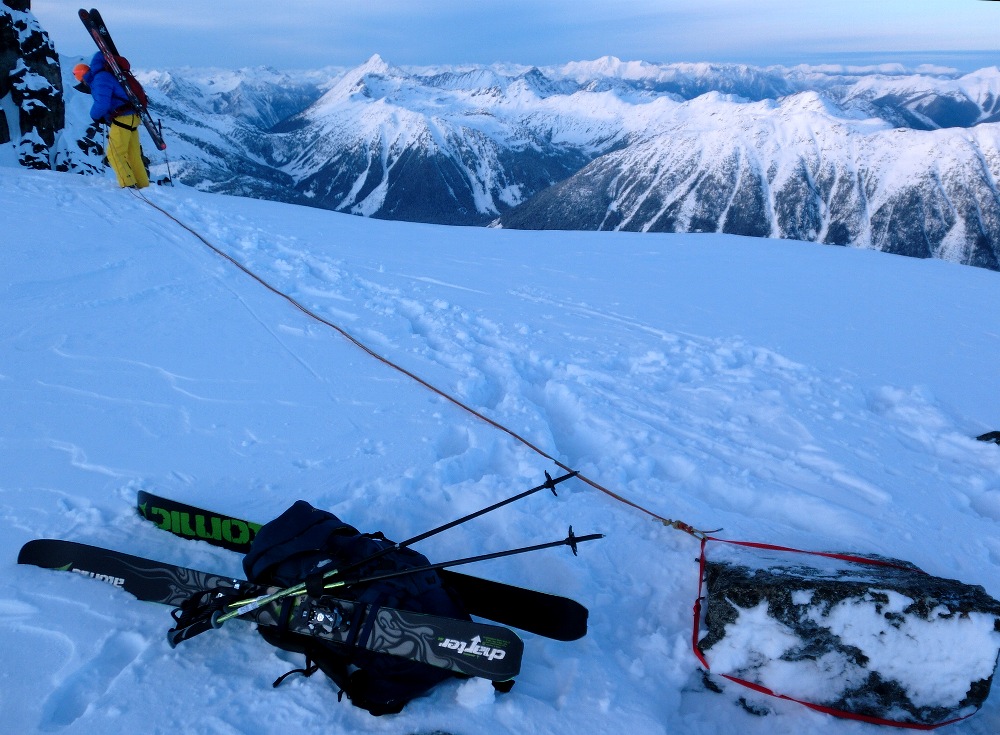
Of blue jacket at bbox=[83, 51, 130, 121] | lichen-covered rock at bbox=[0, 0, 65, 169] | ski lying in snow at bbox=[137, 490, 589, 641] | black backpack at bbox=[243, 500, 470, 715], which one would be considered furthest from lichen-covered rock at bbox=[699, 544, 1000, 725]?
lichen-covered rock at bbox=[0, 0, 65, 169]

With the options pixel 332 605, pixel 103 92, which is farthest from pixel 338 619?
pixel 103 92

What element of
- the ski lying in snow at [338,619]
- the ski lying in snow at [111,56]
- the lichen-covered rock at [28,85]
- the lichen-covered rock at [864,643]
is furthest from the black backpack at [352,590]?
the lichen-covered rock at [28,85]

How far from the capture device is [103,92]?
1220 cm

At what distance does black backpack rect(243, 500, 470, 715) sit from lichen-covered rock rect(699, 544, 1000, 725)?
5.05 ft

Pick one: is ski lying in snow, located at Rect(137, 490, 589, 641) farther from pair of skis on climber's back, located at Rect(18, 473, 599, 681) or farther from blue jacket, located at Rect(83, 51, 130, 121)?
blue jacket, located at Rect(83, 51, 130, 121)

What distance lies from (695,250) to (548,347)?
7.95 m

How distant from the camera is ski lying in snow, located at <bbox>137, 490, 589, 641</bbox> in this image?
131 inches

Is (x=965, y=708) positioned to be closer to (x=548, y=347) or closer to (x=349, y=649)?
(x=349, y=649)

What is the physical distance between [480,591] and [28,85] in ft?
114

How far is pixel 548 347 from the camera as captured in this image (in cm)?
730

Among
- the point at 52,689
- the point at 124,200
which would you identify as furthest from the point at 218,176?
the point at 52,689

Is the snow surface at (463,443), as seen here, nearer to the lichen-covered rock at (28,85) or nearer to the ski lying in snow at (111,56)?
the ski lying in snow at (111,56)

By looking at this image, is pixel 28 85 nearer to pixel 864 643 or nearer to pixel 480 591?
pixel 480 591

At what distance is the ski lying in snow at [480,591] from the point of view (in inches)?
131
